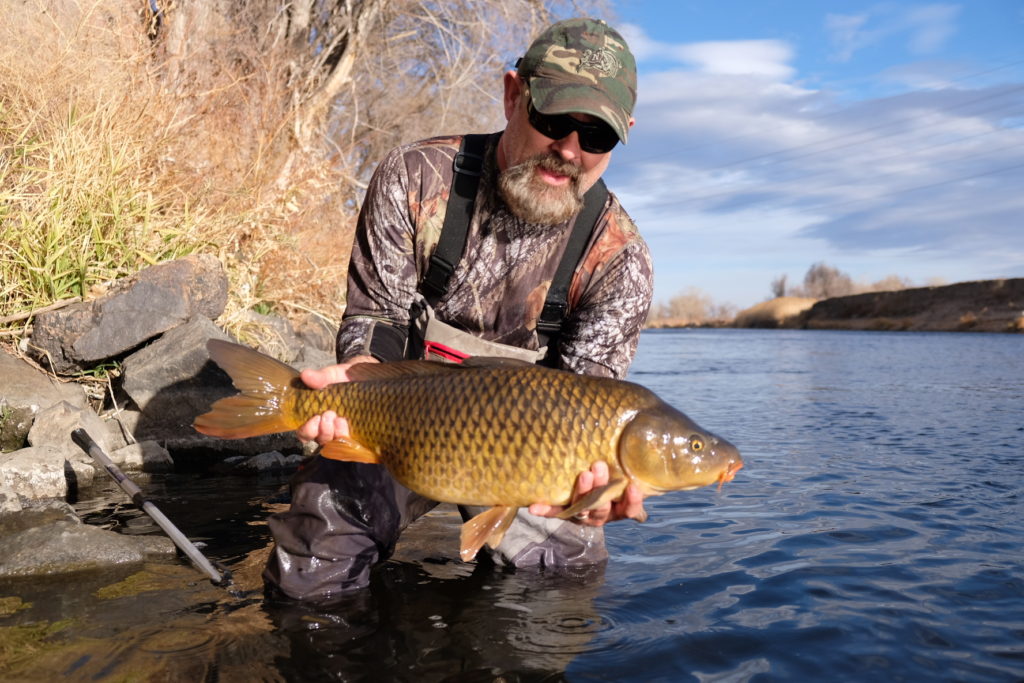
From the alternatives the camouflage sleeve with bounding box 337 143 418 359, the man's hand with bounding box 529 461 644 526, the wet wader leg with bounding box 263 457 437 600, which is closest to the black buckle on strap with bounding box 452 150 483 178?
the camouflage sleeve with bounding box 337 143 418 359

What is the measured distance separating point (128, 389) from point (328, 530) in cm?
345

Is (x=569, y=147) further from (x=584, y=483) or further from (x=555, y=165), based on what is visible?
(x=584, y=483)

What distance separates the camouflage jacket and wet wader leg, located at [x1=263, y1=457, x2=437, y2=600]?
2.34 feet

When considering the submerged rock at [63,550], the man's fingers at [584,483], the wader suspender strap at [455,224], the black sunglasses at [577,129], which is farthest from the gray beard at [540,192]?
the submerged rock at [63,550]

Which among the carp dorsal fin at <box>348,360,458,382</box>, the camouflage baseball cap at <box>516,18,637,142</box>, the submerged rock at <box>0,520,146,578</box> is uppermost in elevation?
the camouflage baseball cap at <box>516,18,637,142</box>

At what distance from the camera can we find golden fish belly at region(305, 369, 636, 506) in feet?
9.12

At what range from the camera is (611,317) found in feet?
13.0

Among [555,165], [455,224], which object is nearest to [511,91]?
[555,165]

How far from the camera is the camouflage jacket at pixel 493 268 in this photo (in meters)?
3.95

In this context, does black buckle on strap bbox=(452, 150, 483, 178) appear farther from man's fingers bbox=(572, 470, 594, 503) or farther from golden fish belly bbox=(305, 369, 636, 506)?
man's fingers bbox=(572, 470, 594, 503)

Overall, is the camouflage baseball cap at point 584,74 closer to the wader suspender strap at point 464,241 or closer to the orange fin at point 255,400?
the wader suspender strap at point 464,241

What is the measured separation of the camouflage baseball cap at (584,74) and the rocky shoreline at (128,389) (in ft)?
12.2

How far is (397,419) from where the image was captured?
293 cm

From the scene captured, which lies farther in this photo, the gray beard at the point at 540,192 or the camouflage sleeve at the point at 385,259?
the camouflage sleeve at the point at 385,259
